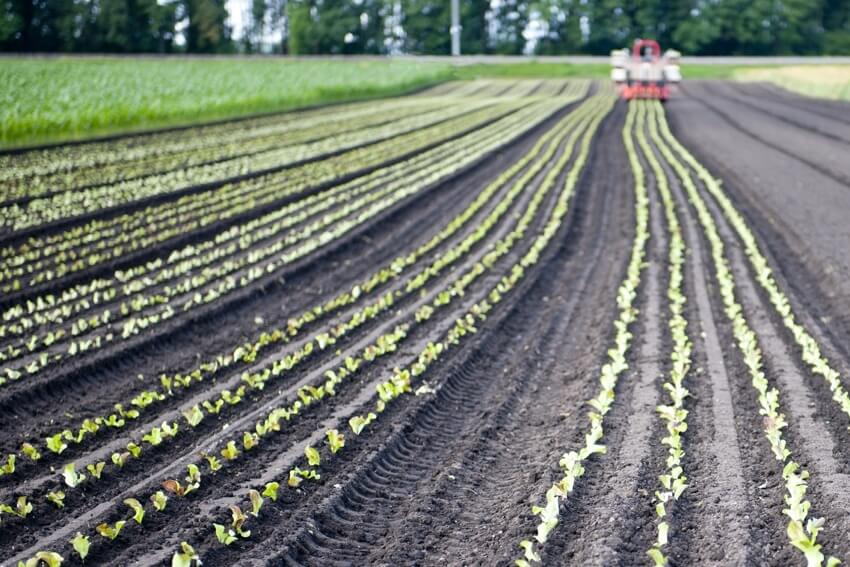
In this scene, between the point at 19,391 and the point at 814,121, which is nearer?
the point at 19,391

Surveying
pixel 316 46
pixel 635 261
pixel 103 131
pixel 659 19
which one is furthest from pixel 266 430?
pixel 659 19

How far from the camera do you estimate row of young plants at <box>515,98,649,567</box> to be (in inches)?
177

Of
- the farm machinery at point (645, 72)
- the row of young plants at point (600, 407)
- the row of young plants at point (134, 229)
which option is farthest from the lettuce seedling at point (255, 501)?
the farm machinery at point (645, 72)

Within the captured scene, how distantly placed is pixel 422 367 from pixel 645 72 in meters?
26.3

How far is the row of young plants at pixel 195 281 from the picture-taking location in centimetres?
780

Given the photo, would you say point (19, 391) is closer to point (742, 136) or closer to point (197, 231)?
point (197, 231)

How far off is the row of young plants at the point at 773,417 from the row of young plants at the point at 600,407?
2.82ft

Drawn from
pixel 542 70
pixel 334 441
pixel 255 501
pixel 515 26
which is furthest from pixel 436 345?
pixel 515 26

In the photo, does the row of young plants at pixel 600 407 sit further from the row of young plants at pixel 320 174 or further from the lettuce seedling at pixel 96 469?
the row of young plants at pixel 320 174

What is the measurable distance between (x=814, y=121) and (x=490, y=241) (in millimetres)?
16481

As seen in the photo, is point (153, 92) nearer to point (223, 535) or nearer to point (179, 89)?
point (179, 89)

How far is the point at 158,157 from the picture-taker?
1759 cm

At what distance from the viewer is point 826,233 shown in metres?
11.2

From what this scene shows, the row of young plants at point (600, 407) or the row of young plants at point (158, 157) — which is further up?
the row of young plants at point (158, 157)
